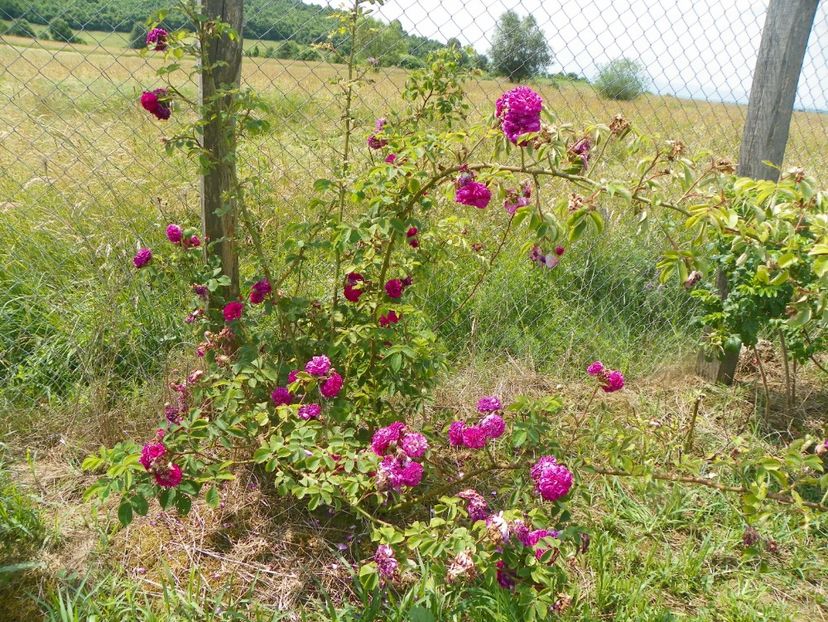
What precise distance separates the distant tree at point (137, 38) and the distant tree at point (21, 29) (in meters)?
0.37

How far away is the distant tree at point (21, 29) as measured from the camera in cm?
242

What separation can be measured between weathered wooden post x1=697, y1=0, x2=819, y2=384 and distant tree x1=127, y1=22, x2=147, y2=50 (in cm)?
277

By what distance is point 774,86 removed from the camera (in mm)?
3094

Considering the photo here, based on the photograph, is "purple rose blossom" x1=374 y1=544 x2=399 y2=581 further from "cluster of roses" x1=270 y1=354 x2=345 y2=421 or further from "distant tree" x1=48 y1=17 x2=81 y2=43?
"distant tree" x1=48 y1=17 x2=81 y2=43

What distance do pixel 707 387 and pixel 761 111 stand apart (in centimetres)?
141

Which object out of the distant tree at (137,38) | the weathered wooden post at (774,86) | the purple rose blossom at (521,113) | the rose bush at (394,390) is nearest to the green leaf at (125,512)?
the rose bush at (394,390)

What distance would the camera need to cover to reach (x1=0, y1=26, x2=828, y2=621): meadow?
75.6 inches

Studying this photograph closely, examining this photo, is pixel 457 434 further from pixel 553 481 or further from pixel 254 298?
pixel 254 298

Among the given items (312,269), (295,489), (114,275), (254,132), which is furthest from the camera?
(312,269)

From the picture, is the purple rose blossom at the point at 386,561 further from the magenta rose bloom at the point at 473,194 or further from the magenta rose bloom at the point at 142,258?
the magenta rose bloom at the point at 142,258

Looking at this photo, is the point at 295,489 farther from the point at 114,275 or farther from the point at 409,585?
the point at 114,275

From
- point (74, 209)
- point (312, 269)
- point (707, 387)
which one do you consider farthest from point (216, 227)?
point (707, 387)

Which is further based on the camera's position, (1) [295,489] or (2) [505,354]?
(2) [505,354]

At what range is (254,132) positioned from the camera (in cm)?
188
